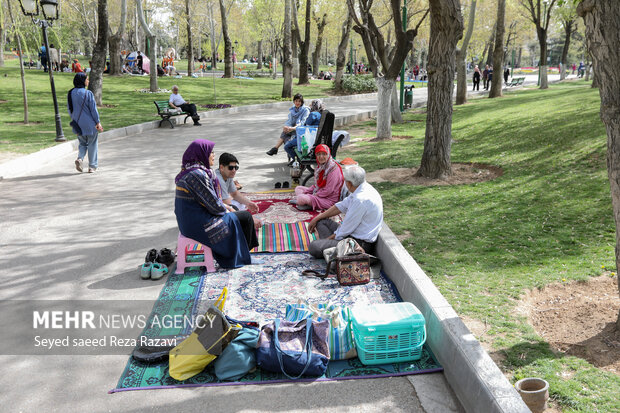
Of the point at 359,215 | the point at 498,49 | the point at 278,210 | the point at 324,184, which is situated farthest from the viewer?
the point at 498,49

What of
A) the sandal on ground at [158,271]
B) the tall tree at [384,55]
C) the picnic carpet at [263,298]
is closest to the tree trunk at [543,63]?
the tall tree at [384,55]

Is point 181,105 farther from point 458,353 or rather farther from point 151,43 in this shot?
point 458,353

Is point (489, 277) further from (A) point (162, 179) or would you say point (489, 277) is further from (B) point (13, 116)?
(B) point (13, 116)

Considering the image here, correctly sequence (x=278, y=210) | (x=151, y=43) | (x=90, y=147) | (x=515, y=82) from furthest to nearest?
(x=515, y=82), (x=151, y=43), (x=90, y=147), (x=278, y=210)

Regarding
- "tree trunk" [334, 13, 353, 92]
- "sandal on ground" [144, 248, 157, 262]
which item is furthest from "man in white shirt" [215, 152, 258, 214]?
"tree trunk" [334, 13, 353, 92]

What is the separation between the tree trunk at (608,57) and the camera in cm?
384

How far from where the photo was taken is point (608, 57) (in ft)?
12.7

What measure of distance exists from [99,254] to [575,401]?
5.30 metres

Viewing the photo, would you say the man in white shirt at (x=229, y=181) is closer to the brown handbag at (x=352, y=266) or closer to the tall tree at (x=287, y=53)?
the brown handbag at (x=352, y=266)

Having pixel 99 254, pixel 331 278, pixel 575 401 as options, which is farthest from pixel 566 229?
pixel 99 254

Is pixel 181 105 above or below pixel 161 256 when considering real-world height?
above

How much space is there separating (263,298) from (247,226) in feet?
3.98

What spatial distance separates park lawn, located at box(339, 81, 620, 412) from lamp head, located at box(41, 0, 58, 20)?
8204 millimetres

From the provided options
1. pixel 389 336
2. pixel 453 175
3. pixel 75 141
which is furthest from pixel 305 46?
pixel 389 336
